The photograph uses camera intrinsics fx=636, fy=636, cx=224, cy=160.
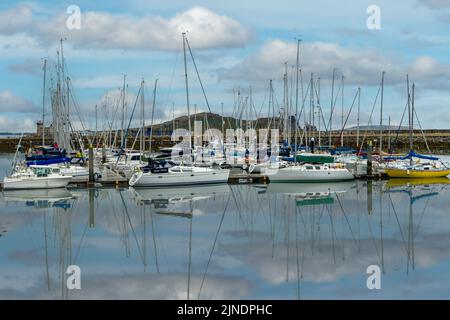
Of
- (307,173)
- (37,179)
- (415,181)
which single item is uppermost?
(37,179)

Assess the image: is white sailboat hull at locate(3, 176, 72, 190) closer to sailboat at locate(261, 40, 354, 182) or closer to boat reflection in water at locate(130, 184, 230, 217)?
boat reflection in water at locate(130, 184, 230, 217)

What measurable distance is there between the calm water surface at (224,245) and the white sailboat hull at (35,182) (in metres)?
3.15

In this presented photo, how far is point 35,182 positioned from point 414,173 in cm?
2815

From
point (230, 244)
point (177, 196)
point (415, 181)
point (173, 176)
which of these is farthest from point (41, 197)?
point (415, 181)

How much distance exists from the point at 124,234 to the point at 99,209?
7.69 meters

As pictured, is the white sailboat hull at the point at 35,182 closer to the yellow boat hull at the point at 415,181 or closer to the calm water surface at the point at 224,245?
the calm water surface at the point at 224,245

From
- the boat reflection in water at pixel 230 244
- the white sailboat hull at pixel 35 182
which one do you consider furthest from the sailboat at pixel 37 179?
the boat reflection in water at pixel 230 244

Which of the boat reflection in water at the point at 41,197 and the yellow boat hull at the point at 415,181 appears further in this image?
the yellow boat hull at the point at 415,181

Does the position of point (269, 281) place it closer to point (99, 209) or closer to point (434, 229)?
point (434, 229)

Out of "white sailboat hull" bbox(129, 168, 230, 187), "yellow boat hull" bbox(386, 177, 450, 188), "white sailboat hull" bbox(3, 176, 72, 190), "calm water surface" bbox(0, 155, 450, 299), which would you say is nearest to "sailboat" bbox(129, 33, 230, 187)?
"white sailboat hull" bbox(129, 168, 230, 187)

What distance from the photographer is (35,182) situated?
40156 millimetres

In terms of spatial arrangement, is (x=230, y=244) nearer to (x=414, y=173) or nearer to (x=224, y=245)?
(x=224, y=245)

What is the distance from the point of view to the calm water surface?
52.2 feet

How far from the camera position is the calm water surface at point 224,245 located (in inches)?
627
